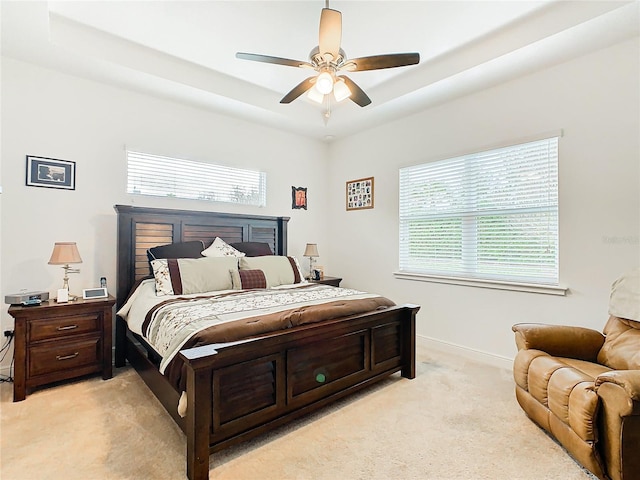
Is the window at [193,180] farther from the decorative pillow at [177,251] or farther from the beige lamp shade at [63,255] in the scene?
the beige lamp shade at [63,255]

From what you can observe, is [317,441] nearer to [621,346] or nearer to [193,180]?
[621,346]

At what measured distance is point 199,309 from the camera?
2342 mm

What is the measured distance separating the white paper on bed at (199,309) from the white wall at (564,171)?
4.51ft

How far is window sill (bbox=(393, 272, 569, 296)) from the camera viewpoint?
9.66 ft

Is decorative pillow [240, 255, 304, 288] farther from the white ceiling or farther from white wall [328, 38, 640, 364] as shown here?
the white ceiling

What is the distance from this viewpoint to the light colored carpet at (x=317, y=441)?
1.74m

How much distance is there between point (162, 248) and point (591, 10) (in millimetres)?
4083

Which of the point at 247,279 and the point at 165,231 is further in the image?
the point at 165,231

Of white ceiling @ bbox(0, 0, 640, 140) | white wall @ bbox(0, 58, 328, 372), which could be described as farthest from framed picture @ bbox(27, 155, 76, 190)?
white ceiling @ bbox(0, 0, 640, 140)

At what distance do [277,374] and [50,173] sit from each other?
2.87 m

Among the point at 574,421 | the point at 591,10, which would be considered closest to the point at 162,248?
the point at 574,421

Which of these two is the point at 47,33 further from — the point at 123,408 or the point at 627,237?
the point at 627,237

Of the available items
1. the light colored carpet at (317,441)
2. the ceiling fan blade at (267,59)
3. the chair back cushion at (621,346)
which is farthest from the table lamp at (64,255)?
the chair back cushion at (621,346)

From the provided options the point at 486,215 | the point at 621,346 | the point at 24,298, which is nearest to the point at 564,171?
the point at 486,215
